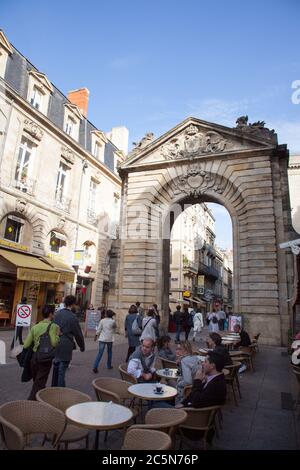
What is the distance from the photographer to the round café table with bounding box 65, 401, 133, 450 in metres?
2.79

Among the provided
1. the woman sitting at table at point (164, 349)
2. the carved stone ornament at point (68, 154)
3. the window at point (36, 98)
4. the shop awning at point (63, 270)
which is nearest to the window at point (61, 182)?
the carved stone ornament at point (68, 154)

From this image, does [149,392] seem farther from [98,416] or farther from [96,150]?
[96,150]

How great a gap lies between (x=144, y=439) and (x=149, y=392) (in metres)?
1.60

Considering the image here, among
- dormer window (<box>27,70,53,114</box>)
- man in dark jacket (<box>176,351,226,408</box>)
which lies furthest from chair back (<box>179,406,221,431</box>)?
dormer window (<box>27,70,53,114</box>)

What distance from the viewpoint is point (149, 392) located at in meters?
4.00

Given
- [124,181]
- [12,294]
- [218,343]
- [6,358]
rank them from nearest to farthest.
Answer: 1. [218,343]
2. [6,358]
3. [12,294]
4. [124,181]

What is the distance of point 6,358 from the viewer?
8430 millimetres

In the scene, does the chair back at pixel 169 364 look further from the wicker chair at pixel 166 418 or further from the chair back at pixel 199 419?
the wicker chair at pixel 166 418

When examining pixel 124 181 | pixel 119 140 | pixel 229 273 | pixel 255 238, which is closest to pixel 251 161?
pixel 255 238

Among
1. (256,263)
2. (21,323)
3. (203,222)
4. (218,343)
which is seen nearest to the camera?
(218,343)

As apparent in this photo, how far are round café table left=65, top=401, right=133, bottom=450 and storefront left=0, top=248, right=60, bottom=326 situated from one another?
1193cm

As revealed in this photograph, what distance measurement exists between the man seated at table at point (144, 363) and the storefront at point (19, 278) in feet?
35.0
